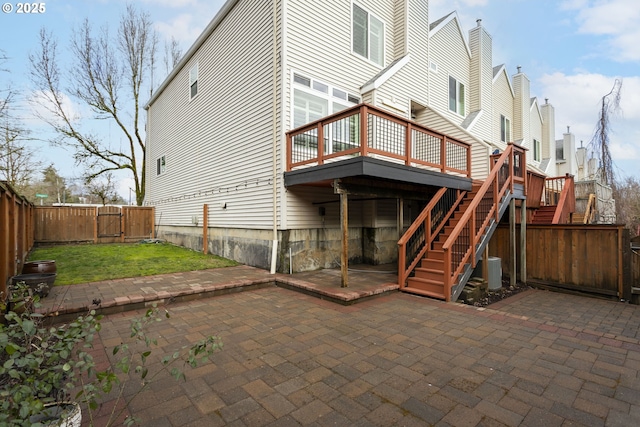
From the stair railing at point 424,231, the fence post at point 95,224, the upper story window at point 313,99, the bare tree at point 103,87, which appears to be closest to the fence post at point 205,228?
the upper story window at point 313,99

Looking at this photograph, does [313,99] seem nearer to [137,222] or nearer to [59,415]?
[59,415]

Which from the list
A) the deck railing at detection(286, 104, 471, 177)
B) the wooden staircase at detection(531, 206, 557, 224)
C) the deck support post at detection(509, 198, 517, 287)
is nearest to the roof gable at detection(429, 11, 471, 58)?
the deck railing at detection(286, 104, 471, 177)

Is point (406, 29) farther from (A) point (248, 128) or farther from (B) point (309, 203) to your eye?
(B) point (309, 203)

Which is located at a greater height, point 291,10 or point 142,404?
point 291,10

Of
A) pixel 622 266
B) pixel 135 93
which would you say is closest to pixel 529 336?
pixel 622 266

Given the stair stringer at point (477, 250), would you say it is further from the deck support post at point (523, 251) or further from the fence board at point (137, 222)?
the fence board at point (137, 222)

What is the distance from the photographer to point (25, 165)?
1554cm

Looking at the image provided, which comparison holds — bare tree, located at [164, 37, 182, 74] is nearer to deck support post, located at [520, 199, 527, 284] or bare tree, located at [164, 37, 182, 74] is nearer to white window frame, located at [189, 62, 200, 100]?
white window frame, located at [189, 62, 200, 100]

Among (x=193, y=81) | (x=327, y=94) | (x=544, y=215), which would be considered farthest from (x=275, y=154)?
(x=544, y=215)

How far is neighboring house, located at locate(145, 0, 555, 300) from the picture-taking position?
7.25 meters

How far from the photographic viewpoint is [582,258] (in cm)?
634

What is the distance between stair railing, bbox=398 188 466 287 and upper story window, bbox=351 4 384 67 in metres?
4.93

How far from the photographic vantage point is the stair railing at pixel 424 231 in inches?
237

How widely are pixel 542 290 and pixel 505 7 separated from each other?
29.9ft
